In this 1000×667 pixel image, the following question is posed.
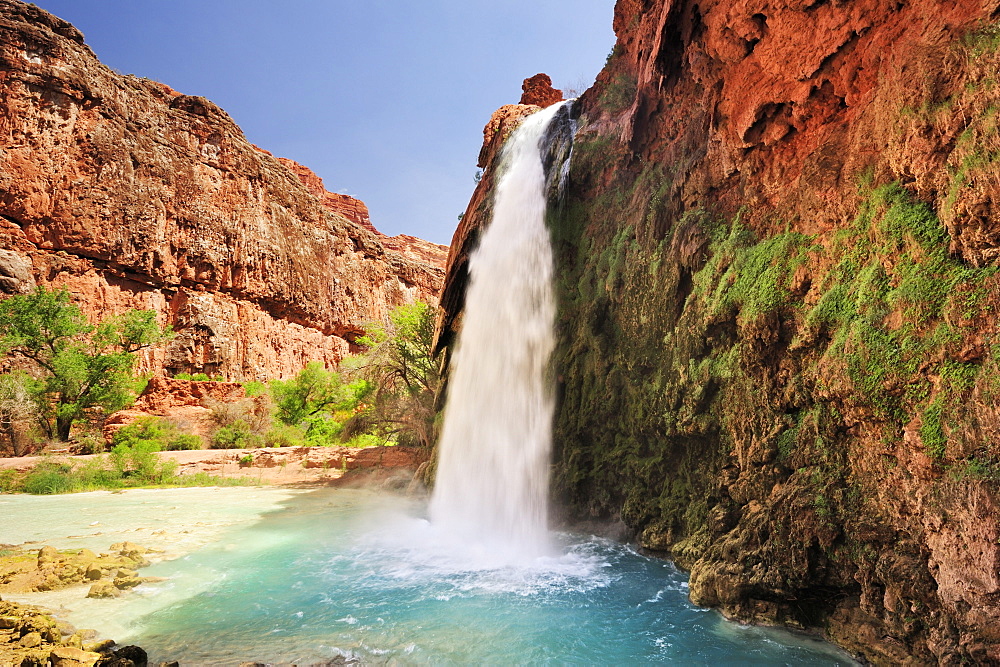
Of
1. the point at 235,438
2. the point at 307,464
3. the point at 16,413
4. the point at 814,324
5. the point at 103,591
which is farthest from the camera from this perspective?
the point at 235,438

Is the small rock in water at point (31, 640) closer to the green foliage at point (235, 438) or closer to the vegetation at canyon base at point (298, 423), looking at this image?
the vegetation at canyon base at point (298, 423)

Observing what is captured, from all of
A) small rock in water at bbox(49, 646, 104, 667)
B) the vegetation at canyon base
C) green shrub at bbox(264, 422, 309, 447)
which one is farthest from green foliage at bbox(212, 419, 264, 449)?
small rock in water at bbox(49, 646, 104, 667)

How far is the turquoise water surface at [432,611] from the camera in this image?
16.8 feet

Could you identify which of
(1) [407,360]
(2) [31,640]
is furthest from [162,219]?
(2) [31,640]

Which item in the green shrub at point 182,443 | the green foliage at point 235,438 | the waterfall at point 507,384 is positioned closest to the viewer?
the waterfall at point 507,384

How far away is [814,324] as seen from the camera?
19.8ft

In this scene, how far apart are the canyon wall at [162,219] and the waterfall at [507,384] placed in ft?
86.5

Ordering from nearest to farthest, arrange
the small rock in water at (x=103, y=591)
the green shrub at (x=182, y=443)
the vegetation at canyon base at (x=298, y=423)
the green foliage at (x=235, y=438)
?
the small rock in water at (x=103, y=591)
the vegetation at canyon base at (x=298, y=423)
the green shrub at (x=182, y=443)
the green foliage at (x=235, y=438)

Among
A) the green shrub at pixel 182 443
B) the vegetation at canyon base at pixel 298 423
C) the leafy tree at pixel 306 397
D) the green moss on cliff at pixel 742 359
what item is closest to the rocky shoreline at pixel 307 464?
the vegetation at canyon base at pixel 298 423

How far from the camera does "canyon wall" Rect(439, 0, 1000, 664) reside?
4371mm

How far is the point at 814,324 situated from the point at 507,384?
281 inches

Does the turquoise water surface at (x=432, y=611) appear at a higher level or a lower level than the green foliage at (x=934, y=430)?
lower

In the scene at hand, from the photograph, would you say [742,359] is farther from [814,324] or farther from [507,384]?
[507,384]

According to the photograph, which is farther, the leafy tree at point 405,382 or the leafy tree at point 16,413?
the leafy tree at point 405,382
